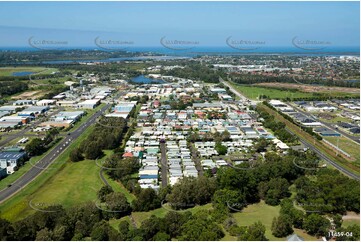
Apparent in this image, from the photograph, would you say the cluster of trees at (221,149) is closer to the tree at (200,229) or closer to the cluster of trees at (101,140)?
the cluster of trees at (101,140)

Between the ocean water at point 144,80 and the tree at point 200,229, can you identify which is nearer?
the tree at point 200,229

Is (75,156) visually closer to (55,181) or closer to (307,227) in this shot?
(55,181)

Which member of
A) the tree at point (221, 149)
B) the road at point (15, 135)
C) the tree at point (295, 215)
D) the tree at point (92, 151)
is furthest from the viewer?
the road at point (15, 135)

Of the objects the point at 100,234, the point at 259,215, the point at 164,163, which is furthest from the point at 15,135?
the point at 259,215

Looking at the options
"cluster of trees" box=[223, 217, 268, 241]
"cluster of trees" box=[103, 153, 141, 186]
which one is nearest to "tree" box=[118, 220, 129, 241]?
"cluster of trees" box=[223, 217, 268, 241]

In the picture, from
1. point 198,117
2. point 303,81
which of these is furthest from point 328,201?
point 303,81

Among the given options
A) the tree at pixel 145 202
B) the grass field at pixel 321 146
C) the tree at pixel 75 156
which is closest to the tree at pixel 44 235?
the tree at pixel 145 202
